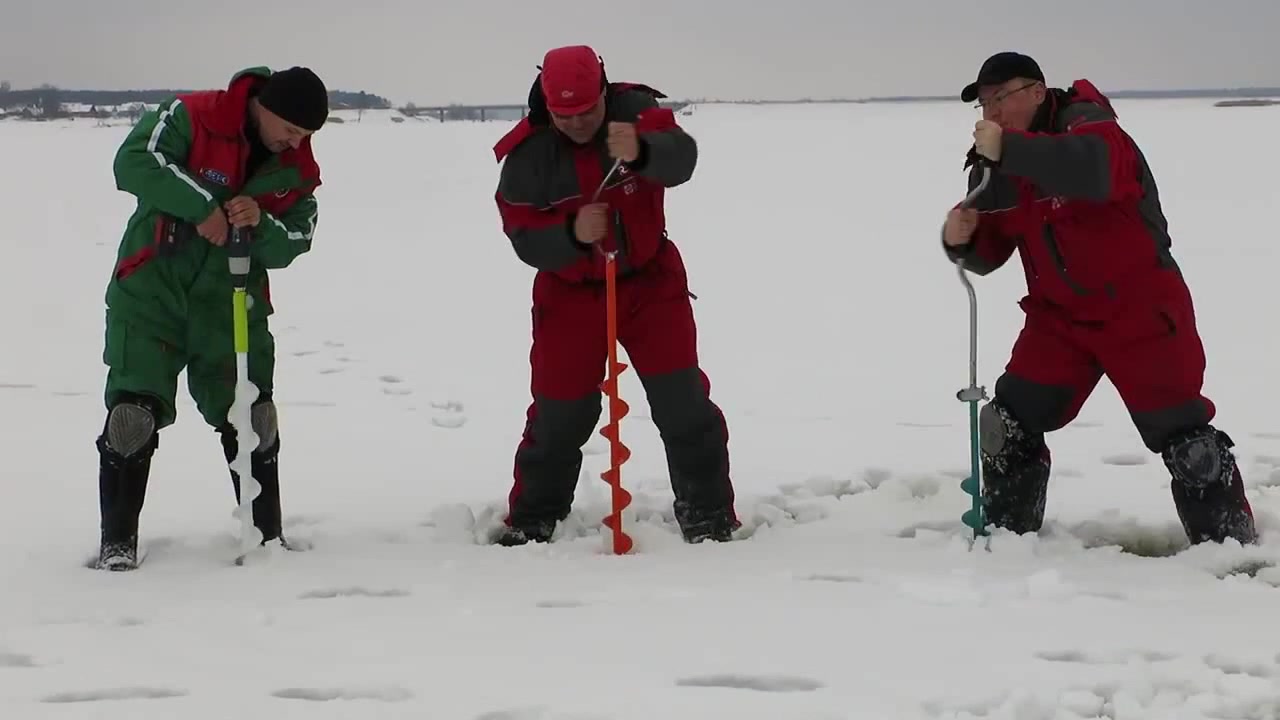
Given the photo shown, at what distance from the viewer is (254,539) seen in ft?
13.5

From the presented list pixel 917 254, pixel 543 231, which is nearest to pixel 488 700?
pixel 543 231

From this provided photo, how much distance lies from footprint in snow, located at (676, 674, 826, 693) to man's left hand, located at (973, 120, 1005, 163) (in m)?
1.59

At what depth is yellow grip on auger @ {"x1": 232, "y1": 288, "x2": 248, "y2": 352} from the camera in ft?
12.9

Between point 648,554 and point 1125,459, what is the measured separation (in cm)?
237

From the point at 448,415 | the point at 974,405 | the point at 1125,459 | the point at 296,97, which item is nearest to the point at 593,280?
the point at 296,97

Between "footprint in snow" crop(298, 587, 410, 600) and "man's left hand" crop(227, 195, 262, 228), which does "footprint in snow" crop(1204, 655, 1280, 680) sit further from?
"man's left hand" crop(227, 195, 262, 228)

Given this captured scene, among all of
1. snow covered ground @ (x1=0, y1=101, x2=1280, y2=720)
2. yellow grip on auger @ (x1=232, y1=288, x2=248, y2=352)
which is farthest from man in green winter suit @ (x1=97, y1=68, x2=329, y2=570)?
snow covered ground @ (x1=0, y1=101, x2=1280, y2=720)

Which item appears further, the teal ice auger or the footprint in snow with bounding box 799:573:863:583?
the teal ice auger

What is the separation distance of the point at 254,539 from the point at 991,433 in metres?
2.48

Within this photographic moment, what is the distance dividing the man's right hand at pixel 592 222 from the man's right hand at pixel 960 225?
3.67ft

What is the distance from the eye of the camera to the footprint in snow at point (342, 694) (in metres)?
3.02

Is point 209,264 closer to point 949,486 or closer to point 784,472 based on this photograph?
point 784,472

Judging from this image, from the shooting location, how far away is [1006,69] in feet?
12.7

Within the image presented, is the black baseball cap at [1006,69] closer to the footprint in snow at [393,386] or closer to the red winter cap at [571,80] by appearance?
the red winter cap at [571,80]
